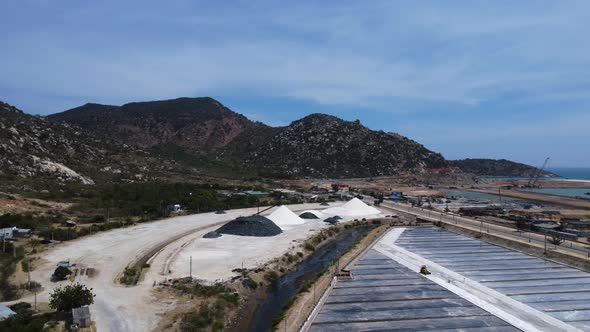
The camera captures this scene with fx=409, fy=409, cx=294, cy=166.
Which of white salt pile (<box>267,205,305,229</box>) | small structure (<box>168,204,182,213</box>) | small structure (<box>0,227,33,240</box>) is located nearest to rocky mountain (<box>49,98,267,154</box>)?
small structure (<box>168,204,182,213</box>)

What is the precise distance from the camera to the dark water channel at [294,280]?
942 inches

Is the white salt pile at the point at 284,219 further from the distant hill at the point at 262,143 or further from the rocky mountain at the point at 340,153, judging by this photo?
the rocky mountain at the point at 340,153

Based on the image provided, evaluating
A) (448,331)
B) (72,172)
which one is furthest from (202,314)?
(72,172)

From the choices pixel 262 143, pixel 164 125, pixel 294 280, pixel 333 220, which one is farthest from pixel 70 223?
pixel 164 125

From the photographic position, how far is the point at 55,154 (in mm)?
73125

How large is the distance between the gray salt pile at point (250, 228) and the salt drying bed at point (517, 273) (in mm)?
13602

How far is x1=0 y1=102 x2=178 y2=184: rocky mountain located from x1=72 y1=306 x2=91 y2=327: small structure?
48850 mm

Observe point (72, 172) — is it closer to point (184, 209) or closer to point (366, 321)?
point (184, 209)

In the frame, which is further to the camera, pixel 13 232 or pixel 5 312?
pixel 13 232

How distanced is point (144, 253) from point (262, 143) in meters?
141

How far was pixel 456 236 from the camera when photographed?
145 ft

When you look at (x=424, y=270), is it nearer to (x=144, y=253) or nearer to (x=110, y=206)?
(x=144, y=253)

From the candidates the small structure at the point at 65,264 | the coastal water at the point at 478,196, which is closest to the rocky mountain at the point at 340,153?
the coastal water at the point at 478,196

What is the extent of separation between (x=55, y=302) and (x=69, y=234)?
20703mm
